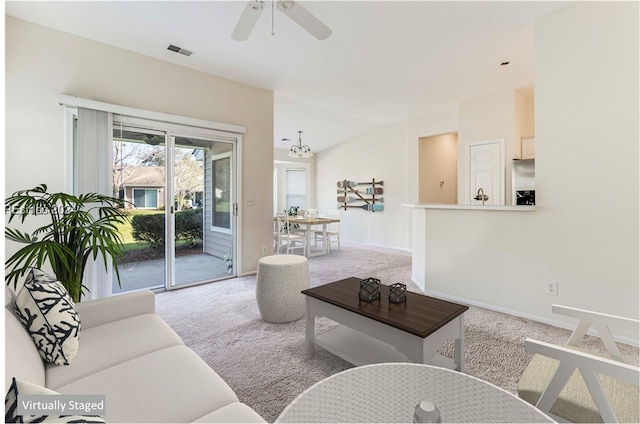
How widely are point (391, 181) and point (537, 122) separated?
4.11m

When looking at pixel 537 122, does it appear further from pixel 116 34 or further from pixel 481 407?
pixel 116 34

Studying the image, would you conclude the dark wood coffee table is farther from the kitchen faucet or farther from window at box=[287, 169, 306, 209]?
window at box=[287, 169, 306, 209]

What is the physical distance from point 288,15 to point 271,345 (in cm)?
235

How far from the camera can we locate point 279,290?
2.64 meters

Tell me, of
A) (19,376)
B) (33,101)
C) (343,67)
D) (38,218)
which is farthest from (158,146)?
(19,376)

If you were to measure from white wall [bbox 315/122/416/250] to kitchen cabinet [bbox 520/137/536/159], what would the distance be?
7.43 ft

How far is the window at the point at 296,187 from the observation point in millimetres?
8523

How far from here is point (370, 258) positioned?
5559 mm

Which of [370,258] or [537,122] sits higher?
[537,122]

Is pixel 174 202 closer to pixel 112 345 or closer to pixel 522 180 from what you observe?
pixel 112 345

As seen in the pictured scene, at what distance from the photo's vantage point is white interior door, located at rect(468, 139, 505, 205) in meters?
4.73

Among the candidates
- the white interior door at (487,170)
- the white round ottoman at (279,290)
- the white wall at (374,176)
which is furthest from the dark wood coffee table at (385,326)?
the white wall at (374,176)

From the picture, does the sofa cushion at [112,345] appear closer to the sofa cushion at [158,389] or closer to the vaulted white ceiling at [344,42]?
the sofa cushion at [158,389]

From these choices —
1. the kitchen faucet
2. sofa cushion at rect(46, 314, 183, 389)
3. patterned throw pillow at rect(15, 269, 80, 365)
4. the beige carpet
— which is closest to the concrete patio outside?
the beige carpet
